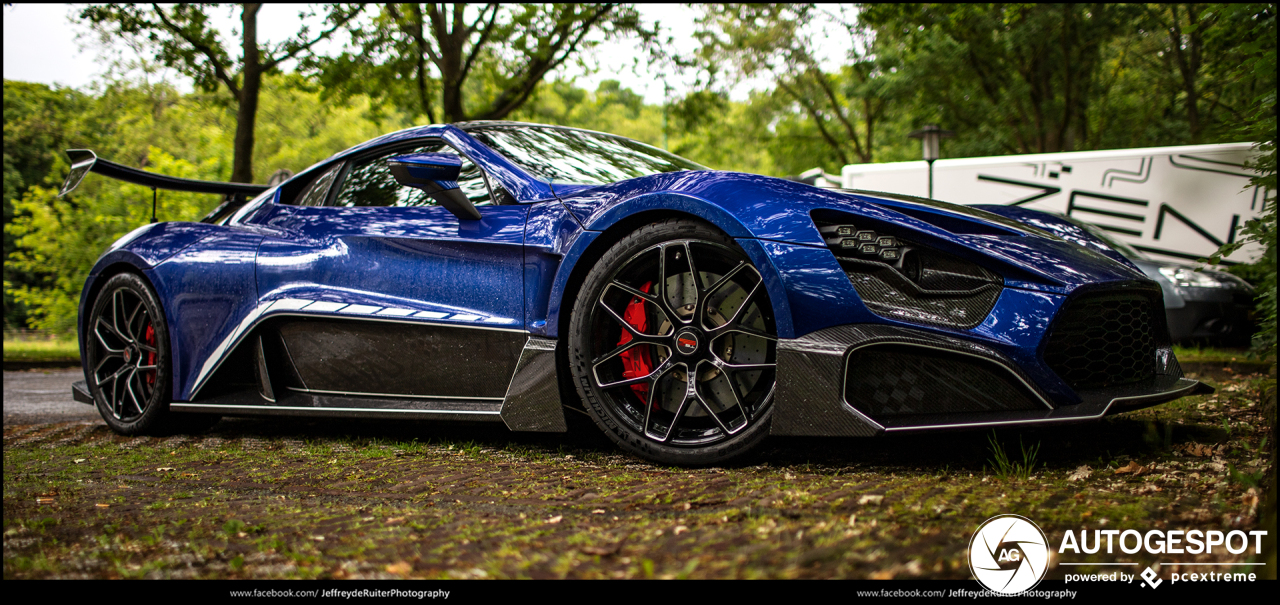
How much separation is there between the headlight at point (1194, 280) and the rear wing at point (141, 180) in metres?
8.77

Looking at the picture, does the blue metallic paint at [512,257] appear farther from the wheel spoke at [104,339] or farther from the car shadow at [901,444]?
the car shadow at [901,444]

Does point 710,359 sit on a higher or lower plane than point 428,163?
lower

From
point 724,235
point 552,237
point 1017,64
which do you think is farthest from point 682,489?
point 1017,64

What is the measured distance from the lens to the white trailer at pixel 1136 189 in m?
10.7

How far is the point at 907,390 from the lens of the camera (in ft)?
8.11

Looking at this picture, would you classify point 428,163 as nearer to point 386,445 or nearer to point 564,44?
point 386,445

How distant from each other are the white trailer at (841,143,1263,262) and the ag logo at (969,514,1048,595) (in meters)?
9.03

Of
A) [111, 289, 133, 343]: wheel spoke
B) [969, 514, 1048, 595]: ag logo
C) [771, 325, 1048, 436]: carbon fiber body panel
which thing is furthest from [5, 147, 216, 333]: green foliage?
[969, 514, 1048, 595]: ag logo

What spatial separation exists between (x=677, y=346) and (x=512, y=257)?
764mm

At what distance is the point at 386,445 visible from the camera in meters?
3.56

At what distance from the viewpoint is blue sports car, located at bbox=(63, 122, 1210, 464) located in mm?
2469

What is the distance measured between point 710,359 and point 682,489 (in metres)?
0.48

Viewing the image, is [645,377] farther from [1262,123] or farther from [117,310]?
[1262,123]

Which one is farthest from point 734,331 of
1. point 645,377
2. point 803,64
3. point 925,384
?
point 803,64
